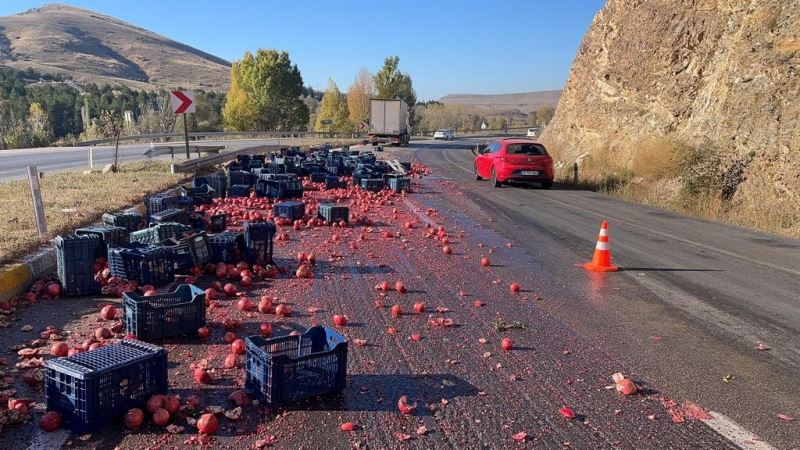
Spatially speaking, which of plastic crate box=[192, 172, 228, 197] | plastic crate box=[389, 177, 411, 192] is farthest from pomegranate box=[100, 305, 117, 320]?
plastic crate box=[389, 177, 411, 192]

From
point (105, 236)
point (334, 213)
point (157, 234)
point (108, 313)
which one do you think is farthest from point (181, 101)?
point (108, 313)

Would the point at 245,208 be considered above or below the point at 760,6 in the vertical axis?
below

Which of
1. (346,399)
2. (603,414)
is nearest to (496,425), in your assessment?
(603,414)

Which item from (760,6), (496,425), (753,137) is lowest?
(496,425)

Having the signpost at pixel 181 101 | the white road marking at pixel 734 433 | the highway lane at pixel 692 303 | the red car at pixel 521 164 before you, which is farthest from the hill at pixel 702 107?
the signpost at pixel 181 101

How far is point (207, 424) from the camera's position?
366 centimetres

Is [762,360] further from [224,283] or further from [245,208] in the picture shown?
[245,208]

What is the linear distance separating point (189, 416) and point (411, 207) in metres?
11.1

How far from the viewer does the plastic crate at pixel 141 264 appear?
6871 mm

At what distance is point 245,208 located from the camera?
13.9m

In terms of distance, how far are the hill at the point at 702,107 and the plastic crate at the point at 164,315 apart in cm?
1241

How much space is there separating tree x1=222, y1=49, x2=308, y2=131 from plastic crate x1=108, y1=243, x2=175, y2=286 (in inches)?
2909

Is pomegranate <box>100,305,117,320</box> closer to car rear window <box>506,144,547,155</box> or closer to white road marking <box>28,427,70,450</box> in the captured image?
white road marking <box>28,427,70,450</box>

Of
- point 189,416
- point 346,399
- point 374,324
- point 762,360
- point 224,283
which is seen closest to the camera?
point 189,416
